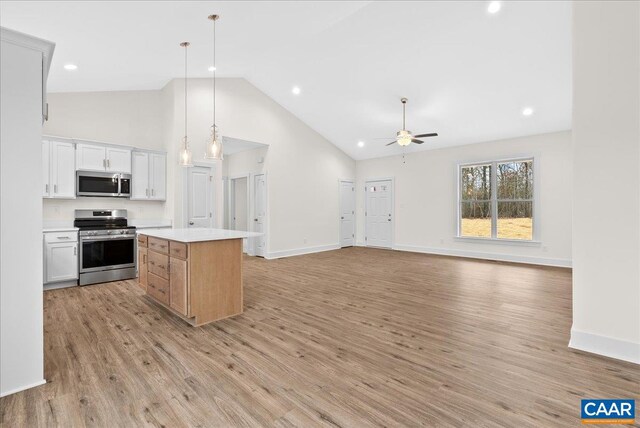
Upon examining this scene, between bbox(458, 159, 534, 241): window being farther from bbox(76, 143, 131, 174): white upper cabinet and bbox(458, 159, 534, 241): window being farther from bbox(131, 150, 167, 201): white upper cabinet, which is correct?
bbox(76, 143, 131, 174): white upper cabinet

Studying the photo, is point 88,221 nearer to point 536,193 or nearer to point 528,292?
point 528,292

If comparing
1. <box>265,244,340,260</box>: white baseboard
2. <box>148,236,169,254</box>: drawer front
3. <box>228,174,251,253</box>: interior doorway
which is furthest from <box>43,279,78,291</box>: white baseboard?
<box>228,174,251,253</box>: interior doorway

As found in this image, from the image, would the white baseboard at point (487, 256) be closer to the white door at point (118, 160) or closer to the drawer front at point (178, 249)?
the drawer front at point (178, 249)

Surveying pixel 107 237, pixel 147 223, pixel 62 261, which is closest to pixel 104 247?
pixel 107 237

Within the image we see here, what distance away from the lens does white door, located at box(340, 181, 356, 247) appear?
30.5ft

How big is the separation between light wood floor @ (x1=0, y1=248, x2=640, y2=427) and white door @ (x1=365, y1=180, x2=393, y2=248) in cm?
Result: 490

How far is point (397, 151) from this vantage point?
864cm

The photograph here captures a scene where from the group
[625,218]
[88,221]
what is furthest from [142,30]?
[625,218]

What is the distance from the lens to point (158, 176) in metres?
5.82

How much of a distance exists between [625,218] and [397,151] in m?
6.49

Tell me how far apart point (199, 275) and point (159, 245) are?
858 mm

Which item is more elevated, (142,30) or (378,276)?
(142,30)

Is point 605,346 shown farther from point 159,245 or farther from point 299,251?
point 299,251

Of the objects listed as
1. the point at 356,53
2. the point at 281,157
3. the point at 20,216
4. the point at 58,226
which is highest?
the point at 356,53
